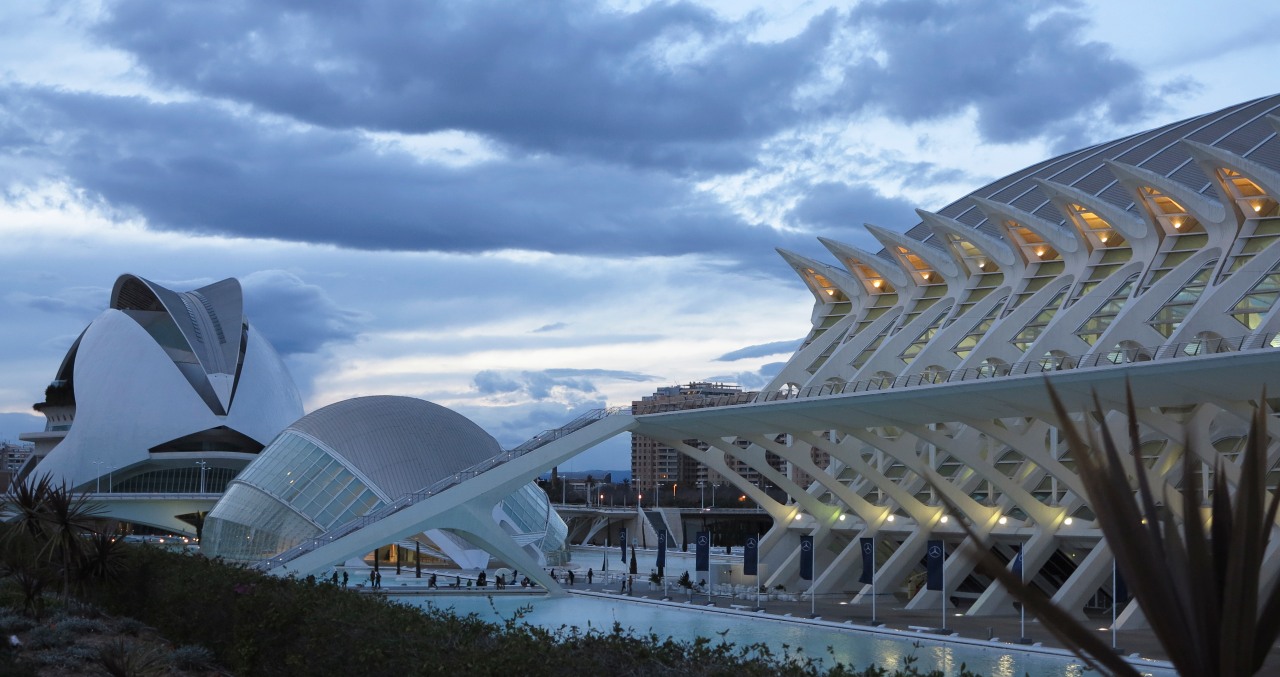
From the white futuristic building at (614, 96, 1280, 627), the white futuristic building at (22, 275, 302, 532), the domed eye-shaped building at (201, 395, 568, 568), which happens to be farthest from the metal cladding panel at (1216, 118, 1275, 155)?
the white futuristic building at (22, 275, 302, 532)

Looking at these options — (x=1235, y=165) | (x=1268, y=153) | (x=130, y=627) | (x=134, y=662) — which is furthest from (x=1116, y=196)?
(x=134, y=662)

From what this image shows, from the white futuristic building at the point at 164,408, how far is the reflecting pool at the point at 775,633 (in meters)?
45.9

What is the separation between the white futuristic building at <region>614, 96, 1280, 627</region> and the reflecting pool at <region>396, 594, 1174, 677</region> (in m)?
4.69

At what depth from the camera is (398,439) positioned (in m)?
46.8

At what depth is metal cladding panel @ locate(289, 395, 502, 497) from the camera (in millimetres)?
45344

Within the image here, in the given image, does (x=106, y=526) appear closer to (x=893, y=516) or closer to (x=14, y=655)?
(x=14, y=655)

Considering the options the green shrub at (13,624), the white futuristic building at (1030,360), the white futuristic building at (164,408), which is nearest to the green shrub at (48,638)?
the green shrub at (13,624)

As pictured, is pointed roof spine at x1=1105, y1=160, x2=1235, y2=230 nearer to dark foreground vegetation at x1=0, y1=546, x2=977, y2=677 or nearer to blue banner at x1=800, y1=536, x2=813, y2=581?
blue banner at x1=800, y1=536, x2=813, y2=581

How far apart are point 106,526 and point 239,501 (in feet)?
70.2

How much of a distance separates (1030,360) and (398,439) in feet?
74.9

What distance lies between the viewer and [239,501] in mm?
46156

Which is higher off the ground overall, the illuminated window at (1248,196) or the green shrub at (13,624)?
the illuminated window at (1248,196)

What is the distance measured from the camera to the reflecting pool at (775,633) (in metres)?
23.9

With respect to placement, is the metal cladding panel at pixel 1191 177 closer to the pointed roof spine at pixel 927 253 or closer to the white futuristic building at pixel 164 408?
the pointed roof spine at pixel 927 253
